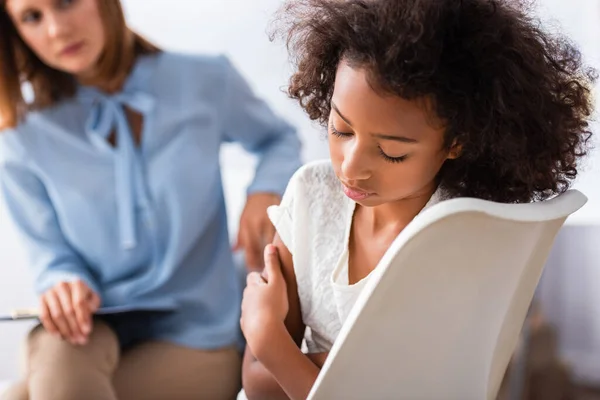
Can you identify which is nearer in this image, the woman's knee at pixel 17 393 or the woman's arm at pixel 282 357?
the woman's arm at pixel 282 357

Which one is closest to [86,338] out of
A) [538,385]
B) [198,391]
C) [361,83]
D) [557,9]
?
[198,391]

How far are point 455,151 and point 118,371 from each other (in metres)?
0.62

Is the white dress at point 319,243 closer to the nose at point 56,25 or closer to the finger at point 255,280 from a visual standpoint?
the finger at point 255,280

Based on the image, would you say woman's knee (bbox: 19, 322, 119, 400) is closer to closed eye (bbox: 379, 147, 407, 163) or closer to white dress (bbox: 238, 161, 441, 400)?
white dress (bbox: 238, 161, 441, 400)

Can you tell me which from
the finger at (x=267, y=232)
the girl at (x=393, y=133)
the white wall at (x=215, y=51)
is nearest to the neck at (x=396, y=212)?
the girl at (x=393, y=133)

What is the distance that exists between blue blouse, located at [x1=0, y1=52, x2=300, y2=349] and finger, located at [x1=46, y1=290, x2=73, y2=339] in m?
0.10

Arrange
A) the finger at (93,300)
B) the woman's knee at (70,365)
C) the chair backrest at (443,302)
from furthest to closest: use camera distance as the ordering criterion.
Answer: the finger at (93,300), the woman's knee at (70,365), the chair backrest at (443,302)

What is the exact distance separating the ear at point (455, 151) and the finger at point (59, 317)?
593mm

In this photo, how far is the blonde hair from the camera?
1163mm

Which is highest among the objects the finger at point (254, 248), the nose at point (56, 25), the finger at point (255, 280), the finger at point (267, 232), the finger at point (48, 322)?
the nose at point (56, 25)

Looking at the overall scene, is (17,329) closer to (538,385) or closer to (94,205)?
(94,205)

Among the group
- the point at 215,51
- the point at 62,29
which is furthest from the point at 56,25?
the point at 215,51

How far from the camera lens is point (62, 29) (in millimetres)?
1088

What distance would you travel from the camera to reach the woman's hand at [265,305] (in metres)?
0.66
